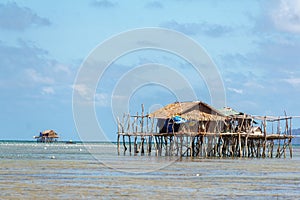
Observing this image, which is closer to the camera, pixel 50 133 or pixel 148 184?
pixel 148 184

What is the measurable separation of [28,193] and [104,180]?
20.5 feet

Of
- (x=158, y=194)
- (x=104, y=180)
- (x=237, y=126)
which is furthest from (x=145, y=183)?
(x=237, y=126)

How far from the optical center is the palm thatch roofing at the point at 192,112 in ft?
183

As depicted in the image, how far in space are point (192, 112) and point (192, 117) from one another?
825mm

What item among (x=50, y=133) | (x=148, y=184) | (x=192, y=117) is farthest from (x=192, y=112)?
(x=50, y=133)

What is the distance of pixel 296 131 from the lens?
195 metres

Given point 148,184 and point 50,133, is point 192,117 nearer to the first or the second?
point 148,184

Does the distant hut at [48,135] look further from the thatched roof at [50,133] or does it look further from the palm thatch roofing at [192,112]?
the palm thatch roofing at [192,112]

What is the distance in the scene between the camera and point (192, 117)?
55750mm

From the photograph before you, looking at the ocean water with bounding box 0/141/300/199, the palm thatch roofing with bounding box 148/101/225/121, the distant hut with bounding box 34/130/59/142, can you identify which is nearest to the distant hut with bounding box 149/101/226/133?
the palm thatch roofing with bounding box 148/101/225/121

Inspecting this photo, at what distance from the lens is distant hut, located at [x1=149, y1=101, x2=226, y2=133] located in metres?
55.6

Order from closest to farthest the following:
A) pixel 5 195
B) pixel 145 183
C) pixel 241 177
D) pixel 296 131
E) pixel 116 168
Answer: pixel 5 195 < pixel 145 183 < pixel 241 177 < pixel 116 168 < pixel 296 131

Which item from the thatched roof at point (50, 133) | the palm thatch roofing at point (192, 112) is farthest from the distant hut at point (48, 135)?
the palm thatch roofing at point (192, 112)

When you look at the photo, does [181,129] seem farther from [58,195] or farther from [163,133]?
[58,195]
